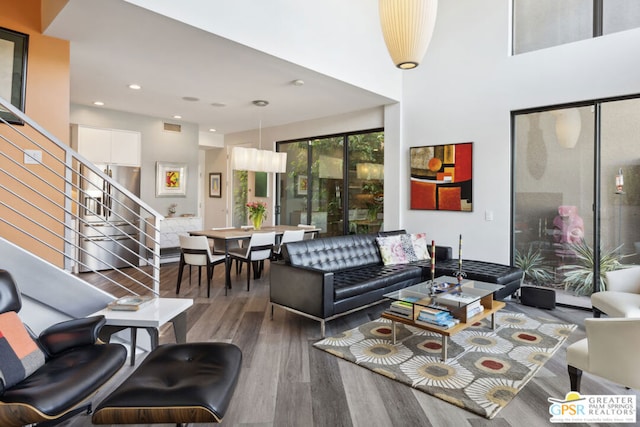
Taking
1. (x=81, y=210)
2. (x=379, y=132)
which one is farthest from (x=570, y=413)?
(x=81, y=210)

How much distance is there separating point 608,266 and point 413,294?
260 cm

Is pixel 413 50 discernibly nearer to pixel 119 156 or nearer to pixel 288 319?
pixel 288 319

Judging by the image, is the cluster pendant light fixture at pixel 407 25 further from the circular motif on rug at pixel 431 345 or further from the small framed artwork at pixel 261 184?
the small framed artwork at pixel 261 184

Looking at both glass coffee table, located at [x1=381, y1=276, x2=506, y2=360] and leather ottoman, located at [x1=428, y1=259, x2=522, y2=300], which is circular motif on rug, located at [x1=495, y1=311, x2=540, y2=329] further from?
glass coffee table, located at [x1=381, y1=276, x2=506, y2=360]

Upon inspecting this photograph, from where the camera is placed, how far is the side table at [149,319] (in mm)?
2453

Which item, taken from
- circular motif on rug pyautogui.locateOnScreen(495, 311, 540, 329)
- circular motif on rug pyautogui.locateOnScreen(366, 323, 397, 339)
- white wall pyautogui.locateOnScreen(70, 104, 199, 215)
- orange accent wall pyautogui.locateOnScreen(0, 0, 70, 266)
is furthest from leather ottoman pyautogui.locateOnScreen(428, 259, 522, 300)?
white wall pyautogui.locateOnScreen(70, 104, 199, 215)

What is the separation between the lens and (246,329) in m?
3.68

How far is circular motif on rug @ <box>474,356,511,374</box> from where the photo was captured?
2797 mm

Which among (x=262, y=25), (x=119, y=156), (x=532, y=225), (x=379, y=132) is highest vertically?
(x=262, y=25)

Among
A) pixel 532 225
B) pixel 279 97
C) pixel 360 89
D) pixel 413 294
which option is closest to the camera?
pixel 413 294

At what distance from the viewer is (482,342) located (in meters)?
3.34

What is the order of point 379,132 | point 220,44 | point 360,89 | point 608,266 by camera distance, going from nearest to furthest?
1. point 220,44
2. point 608,266
3. point 360,89
4. point 379,132

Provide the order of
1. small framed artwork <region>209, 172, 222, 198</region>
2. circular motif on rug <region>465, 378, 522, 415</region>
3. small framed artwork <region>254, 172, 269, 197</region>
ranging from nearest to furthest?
circular motif on rug <region>465, 378, 522, 415</region> → small framed artwork <region>254, 172, 269, 197</region> → small framed artwork <region>209, 172, 222, 198</region>

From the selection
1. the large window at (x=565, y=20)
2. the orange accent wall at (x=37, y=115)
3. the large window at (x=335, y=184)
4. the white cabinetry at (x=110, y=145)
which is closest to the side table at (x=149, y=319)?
the orange accent wall at (x=37, y=115)
